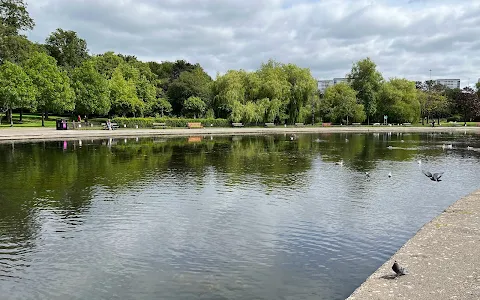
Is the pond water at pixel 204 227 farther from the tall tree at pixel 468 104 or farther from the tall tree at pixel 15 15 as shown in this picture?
the tall tree at pixel 468 104

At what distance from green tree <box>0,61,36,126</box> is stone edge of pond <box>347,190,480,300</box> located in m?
55.5

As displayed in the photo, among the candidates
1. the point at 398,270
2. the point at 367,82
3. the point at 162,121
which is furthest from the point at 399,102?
the point at 398,270

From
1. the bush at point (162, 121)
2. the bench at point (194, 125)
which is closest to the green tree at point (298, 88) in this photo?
the bush at point (162, 121)

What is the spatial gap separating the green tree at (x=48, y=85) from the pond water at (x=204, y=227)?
39070 millimetres

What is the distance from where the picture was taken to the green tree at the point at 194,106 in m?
82.2

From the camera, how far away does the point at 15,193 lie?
15.7 m

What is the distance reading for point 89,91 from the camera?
65.4 meters

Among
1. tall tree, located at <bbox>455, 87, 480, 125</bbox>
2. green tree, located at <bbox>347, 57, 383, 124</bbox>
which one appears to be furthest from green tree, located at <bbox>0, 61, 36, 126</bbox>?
tall tree, located at <bbox>455, 87, 480, 125</bbox>

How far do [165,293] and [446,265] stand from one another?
16.8ft

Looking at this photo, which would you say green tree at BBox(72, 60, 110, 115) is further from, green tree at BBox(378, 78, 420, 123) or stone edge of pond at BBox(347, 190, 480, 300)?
stone edge of pond at BBox(347, 190, 480, 300)

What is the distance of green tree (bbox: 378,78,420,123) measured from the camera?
87.2 m

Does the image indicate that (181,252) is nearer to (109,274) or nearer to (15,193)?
(109,274)

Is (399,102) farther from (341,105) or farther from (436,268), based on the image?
(436,268)

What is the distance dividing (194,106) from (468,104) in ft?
227
